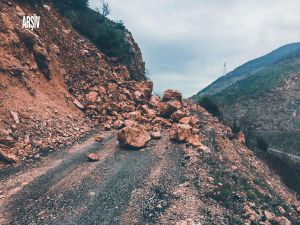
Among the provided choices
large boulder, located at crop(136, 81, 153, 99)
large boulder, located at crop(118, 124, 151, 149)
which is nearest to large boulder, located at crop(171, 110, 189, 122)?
large boulder, located at crop(136, 81, 153, 99)

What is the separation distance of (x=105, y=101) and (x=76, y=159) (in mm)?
9305

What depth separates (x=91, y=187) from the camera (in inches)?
531

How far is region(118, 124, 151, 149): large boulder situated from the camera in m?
18.6

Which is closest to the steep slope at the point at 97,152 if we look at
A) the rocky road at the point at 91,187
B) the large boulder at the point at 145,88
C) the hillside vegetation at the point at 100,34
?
the rocky road at the point at 91,187

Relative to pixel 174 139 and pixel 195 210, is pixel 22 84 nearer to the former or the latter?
pixel 174 139

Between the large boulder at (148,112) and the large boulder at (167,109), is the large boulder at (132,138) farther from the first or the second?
the large boulder at (167,109)

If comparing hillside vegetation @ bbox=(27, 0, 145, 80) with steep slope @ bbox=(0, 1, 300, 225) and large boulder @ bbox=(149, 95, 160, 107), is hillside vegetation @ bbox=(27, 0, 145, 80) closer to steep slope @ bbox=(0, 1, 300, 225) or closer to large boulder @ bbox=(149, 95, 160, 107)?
steep slope @ bbox=(0, 1, 300, 225)

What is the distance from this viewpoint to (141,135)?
19.4 meters

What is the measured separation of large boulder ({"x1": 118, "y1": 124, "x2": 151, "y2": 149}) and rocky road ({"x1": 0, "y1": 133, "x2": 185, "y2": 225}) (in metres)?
0.55

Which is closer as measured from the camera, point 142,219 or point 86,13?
point 142,219

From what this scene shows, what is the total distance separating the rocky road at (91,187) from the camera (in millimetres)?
11328

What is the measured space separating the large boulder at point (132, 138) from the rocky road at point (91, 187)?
0.55 metres

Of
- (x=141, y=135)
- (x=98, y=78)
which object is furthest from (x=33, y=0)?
(x=141, y=135)

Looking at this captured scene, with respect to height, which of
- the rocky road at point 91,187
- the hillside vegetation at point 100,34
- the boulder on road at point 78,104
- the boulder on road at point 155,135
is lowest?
the rocky road at point 91,187
